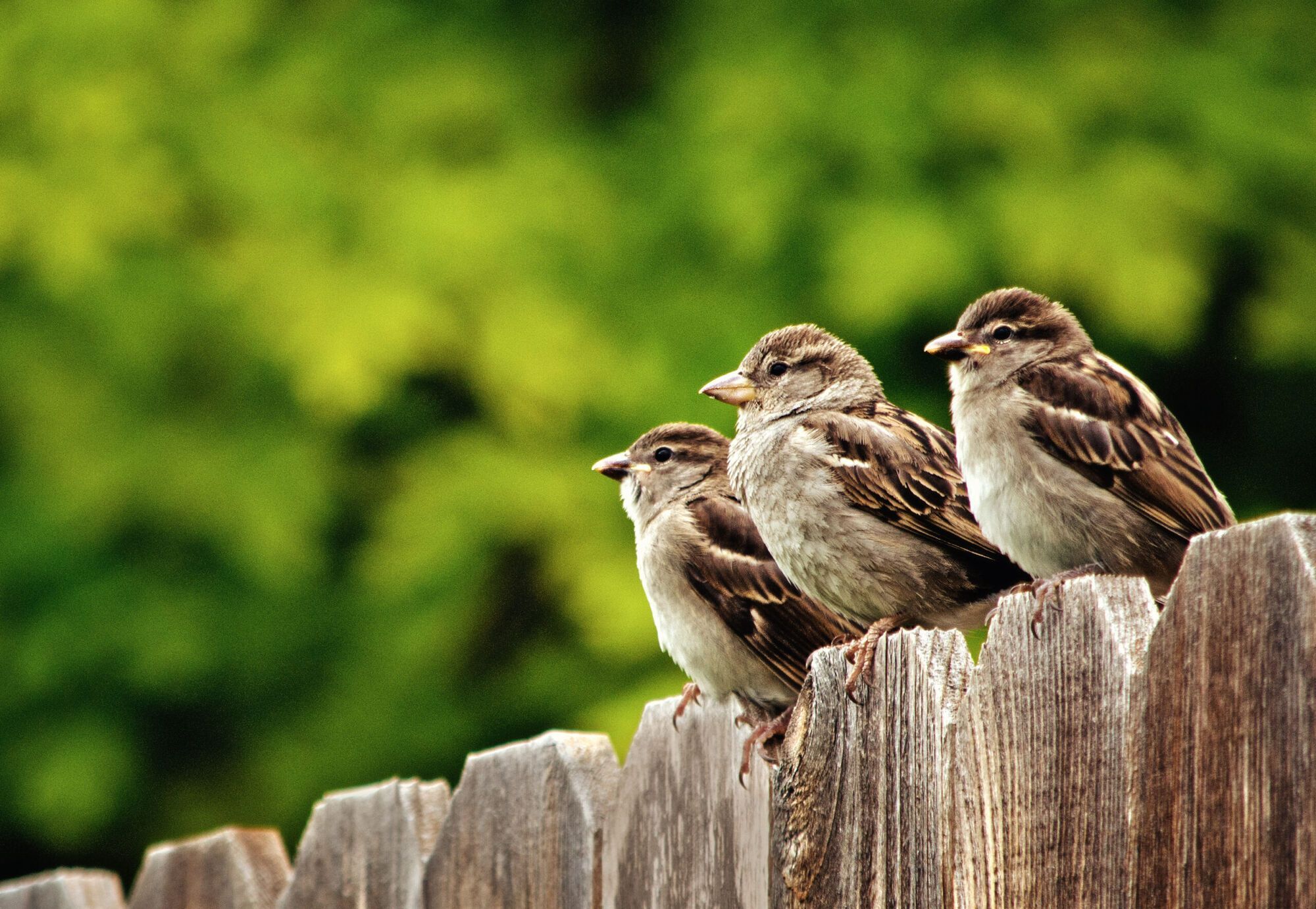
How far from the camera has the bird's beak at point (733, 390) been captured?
3.95 meters

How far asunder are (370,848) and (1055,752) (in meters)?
1.82

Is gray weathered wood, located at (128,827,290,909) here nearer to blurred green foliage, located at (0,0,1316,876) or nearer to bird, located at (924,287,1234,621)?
bird, located at (924,287,1234,621)

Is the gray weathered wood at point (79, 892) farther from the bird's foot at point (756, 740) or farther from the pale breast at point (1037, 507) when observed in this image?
the pale breast at point (1037, 507)

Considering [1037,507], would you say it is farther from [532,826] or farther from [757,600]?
[757,600]

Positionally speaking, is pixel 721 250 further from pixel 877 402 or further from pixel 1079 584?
pixel 1079 584

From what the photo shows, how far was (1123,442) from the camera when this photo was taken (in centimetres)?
291

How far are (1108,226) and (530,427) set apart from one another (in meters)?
2.29

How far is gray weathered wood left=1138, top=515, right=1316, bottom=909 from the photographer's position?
5.32 ft

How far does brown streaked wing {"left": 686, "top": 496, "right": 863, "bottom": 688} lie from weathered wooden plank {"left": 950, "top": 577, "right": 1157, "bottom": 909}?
161 centimetres

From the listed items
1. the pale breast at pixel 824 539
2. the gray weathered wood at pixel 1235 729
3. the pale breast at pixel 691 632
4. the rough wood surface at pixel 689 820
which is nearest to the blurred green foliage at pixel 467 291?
the pale breast at pixel 691 632

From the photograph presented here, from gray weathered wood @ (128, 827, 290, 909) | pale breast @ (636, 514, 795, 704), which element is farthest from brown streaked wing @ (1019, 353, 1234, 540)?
gray weathered wood @ (128, 827, 290, 909)

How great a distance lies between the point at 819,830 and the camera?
7.52 feet

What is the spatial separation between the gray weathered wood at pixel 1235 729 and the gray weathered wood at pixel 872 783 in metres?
0.35

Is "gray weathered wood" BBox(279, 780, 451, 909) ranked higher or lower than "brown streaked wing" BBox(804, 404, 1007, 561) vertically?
lower
